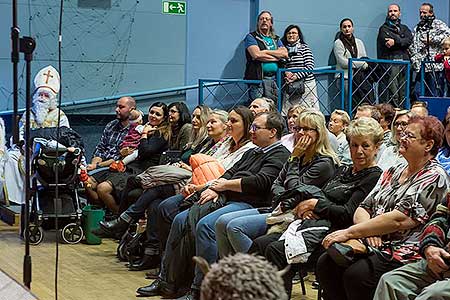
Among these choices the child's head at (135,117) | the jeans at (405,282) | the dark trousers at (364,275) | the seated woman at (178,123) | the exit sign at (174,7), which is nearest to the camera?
the jeans at (405,282)

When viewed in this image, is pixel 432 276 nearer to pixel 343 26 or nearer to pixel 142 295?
pixel 142 295

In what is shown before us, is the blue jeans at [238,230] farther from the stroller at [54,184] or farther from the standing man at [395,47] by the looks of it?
the standing man at [395,47]

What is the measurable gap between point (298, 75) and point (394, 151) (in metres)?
Result: 4.01

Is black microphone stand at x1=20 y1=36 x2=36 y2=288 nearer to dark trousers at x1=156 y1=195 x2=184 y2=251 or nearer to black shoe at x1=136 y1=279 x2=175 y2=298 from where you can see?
black shoe at x1=136 y1=279 x2=175 y2=298

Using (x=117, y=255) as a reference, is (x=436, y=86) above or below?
above

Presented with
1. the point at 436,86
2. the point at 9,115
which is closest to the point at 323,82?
the point at 436,86

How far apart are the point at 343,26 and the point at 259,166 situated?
4.68 metres

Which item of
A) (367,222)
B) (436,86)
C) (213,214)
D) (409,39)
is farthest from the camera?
(409,39)

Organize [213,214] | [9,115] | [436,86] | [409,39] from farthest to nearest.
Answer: [409,39] → [436,86] → [9,115] → [213,214]

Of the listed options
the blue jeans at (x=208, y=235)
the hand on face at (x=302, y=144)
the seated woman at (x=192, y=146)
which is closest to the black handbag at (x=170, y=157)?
the seated woman at (x=192, y=146)

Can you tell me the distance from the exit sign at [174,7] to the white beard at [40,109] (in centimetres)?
245

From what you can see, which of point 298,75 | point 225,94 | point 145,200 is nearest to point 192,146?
point 145,200

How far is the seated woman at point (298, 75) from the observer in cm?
816

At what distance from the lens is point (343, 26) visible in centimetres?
889
